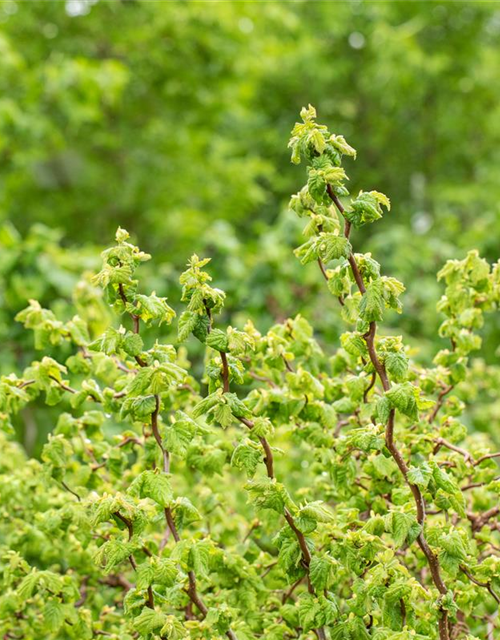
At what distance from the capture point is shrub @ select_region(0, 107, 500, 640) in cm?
159

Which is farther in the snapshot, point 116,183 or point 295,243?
point 116,183

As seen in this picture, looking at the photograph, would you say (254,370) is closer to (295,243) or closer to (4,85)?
(295,243)

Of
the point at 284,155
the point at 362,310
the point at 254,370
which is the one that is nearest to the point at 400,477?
the point at 254,370

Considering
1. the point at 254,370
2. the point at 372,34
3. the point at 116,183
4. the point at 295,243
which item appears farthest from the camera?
the point at 372,34

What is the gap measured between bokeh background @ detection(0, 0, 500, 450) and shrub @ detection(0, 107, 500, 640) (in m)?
2.33

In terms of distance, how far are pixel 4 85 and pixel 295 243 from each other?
3102mm

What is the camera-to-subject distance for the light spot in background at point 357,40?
10180mm

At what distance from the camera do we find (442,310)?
2.33 meters

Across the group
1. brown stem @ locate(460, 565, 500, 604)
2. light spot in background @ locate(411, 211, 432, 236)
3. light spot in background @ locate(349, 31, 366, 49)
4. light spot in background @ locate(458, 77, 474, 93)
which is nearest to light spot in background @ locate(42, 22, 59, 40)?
light spot in background @ locate(349, 31, 366, 49)

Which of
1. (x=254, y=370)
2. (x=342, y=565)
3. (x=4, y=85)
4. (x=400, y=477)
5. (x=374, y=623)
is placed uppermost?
(x=4, y=85)

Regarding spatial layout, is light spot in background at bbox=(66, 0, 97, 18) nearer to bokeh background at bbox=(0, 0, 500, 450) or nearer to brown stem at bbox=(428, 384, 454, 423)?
bokeh background at bbox=(0, 0, 500, 450)

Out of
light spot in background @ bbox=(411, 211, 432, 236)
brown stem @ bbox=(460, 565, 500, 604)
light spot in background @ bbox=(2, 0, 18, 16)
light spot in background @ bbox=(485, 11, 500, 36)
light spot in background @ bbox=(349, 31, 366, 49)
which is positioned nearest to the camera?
brown stem @ bbox=(460, 565, 500, 604)

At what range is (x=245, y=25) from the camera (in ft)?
27.0

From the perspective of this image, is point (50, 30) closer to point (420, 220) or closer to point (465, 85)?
→ point (465, 85)
